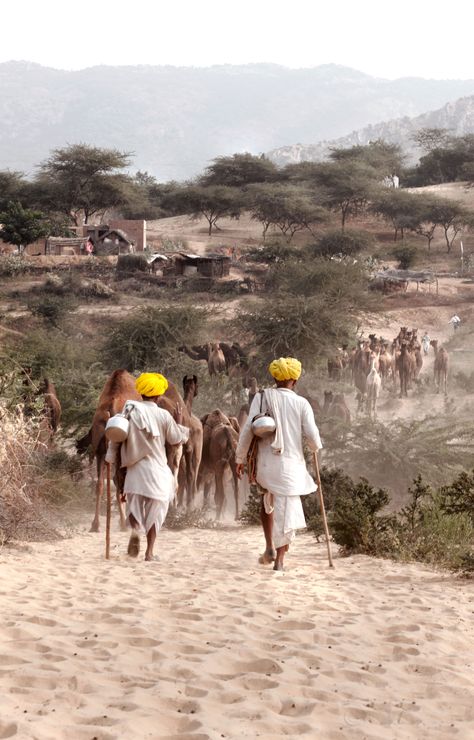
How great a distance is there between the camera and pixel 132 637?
5.28 m

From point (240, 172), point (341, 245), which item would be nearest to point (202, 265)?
point (341, 245)

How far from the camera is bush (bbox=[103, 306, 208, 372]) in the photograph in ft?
70.7

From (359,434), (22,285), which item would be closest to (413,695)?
(359,434)

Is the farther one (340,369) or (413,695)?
(340,369)

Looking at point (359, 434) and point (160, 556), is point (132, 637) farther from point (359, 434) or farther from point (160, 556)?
point (359, 434)

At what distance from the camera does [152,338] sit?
2234cm

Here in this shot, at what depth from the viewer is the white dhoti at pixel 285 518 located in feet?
24.3

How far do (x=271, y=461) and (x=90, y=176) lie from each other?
175 ft

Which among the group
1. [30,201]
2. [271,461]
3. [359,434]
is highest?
[30,201]

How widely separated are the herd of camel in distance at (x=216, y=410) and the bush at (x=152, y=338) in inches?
34.3

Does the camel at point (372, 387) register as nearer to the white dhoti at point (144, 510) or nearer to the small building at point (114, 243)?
the white dhoti at point (144, 510)

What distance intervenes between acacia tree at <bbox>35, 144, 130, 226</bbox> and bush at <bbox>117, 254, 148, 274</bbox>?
17.1m

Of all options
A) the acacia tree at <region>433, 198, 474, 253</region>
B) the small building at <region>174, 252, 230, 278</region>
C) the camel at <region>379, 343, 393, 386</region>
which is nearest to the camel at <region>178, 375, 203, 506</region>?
the camel at <region>379, 343, 393, 386</region>

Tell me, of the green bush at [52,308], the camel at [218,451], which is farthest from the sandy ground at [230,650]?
the green bush at [52,308]
